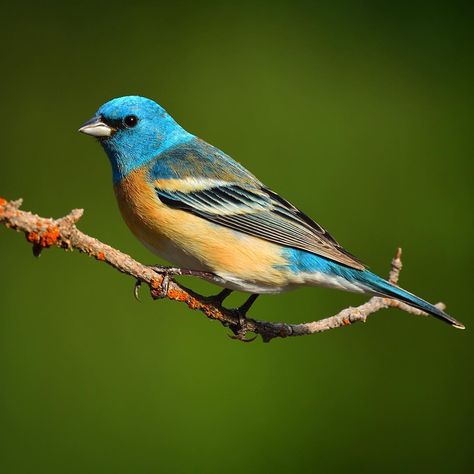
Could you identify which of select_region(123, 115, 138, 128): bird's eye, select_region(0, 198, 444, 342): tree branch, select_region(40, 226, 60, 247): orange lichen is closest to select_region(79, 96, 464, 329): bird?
select_region(123, 115, 138, 128): bird's eye

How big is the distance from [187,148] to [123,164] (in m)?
0.32

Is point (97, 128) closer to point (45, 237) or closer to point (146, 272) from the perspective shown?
point (146, 272)

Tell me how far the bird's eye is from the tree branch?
843 mm

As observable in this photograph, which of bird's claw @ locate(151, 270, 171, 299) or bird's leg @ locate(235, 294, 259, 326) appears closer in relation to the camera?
bird's claw @ locate(151, 270, 171, 299)

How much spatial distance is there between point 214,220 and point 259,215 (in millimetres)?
205

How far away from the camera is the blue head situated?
3.65 meters

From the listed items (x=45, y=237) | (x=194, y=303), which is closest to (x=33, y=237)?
(x=45, y=237)

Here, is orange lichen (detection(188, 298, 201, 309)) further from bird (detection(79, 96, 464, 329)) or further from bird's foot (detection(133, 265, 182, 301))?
bird (detection(79, 96, 464, 329))

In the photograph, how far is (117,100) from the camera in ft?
12.1

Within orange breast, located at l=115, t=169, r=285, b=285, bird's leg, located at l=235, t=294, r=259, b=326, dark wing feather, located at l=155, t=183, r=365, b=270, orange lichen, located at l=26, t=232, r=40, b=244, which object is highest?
dark wing feather, located at l=155, t=183, r=365, b=270

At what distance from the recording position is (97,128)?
3.65 meters

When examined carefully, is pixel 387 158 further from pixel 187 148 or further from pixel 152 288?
pixel 152 288

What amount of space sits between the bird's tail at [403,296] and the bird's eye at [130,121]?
4.00 ft

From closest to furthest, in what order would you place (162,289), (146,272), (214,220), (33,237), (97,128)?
(33,237), (146,272), (162,289), (214,220), (97,128)
